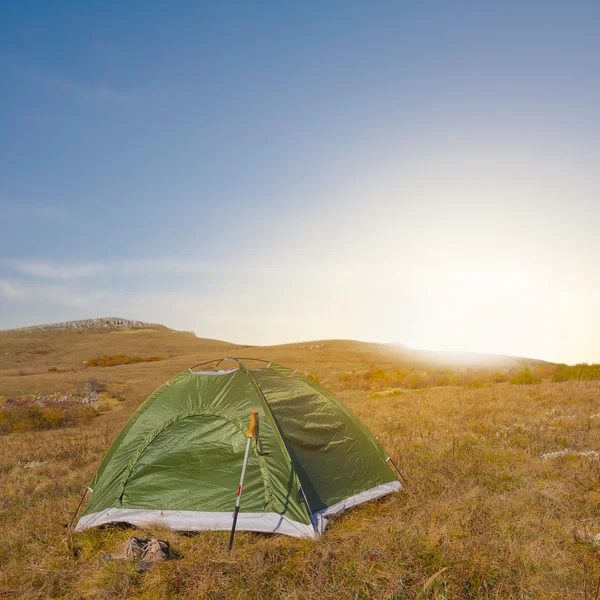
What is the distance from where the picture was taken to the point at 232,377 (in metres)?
7.63

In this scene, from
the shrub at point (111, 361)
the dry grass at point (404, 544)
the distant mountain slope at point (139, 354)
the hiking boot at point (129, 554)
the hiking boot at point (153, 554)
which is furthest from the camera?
the shrub at point (111, 361)

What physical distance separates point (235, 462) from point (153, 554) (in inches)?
67.4

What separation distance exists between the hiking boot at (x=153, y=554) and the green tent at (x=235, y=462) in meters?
0.89

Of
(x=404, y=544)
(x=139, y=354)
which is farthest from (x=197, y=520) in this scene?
(x=139, y=354)

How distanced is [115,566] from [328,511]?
2926 millimetres

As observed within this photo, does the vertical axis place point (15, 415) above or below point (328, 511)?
below

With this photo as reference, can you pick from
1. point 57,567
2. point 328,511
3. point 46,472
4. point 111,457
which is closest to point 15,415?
point 46,472

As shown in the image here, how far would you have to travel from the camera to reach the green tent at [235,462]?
6664 mm

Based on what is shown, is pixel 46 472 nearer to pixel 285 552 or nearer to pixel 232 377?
pixel 232 377

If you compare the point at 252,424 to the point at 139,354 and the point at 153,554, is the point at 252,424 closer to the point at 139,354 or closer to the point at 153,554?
the point at 153,554

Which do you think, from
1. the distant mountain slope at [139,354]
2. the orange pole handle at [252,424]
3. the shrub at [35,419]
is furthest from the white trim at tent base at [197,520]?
the distant mountain slope at [139,354]

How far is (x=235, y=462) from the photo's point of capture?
23.0 feet

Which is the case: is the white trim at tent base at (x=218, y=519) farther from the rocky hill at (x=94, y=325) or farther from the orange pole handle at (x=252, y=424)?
the rocky hill at (x=94, y=325)

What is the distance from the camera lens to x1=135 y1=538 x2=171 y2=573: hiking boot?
17.9 feet
